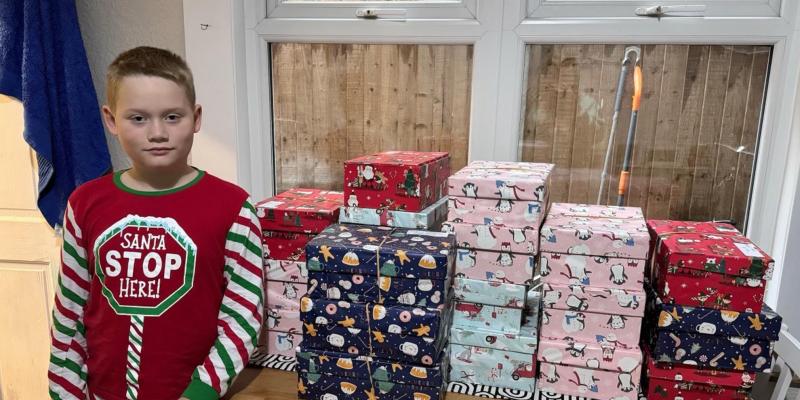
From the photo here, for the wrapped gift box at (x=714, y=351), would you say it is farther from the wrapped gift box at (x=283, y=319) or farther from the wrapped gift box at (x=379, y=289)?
the wrapped gift box at (x=283, y=319)

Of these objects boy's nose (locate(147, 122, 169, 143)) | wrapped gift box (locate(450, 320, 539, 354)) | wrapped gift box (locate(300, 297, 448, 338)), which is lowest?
wrapped gift box (locate(450, 320, 539, 354))

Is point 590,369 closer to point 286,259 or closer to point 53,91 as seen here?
point 286,259

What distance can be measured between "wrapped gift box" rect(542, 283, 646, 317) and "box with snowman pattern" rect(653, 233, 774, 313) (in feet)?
0.21

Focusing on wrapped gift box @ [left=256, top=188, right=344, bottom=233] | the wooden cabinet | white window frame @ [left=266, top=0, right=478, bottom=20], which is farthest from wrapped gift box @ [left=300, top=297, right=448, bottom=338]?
the wooden cabinet

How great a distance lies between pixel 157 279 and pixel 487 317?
71cm

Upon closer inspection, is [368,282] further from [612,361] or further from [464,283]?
[612,361]

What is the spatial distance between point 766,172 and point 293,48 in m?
1.42

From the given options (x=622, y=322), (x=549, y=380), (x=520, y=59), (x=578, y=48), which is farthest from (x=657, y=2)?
(x=549, y=380)

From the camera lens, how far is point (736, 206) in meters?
1.63

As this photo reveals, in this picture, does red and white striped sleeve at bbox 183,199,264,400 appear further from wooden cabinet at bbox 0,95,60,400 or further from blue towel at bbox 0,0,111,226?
wooden cabinet at bbox 0,95,60,400

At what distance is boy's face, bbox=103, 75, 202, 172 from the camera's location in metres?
0.99

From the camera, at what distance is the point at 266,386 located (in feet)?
4.25

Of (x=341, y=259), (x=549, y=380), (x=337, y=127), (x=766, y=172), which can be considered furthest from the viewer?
(x=337, y=127)

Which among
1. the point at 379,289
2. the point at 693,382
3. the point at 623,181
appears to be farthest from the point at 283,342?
the point at 623,181
